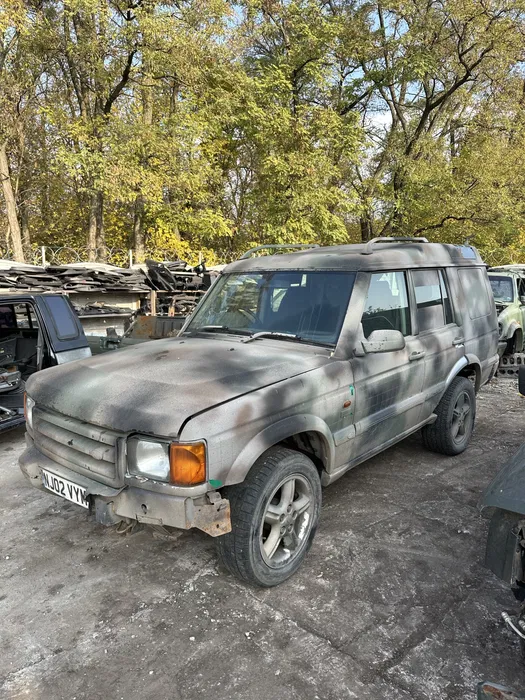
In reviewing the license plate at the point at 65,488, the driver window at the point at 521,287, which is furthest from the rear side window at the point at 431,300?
the driver window at the point at 521,287

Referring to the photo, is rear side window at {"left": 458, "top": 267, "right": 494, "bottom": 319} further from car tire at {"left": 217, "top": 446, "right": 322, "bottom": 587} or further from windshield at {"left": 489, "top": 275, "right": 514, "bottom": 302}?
windshield at {"left": 489, "top": 275, "right": 514, "bottom": 302}

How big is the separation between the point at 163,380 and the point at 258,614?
56.0 inches

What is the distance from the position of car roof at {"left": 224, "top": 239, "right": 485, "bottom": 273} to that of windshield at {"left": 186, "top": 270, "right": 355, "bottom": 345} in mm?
70

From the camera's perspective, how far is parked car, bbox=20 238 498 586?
2.38 m

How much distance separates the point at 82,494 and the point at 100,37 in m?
15.7

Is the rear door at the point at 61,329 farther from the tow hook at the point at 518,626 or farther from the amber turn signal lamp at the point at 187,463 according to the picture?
the tow hook at the point at 518,626

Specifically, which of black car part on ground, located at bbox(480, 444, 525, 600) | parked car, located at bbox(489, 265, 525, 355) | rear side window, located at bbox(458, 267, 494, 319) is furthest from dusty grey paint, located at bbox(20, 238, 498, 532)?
parked car, located at bbox(489, 265, 525, 355)

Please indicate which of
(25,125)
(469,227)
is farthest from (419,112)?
(25,125)

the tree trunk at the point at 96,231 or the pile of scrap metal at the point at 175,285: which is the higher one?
the tree trunk at the point at 96,231

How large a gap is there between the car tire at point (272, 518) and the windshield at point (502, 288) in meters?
7.68

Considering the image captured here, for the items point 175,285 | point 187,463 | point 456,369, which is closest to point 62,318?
point 187,463

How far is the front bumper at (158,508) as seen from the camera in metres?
2.31

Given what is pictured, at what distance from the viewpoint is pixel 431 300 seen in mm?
4258

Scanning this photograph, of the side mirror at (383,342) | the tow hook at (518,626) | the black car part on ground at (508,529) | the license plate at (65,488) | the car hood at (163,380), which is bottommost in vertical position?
A: the tow hook at (518,626)
